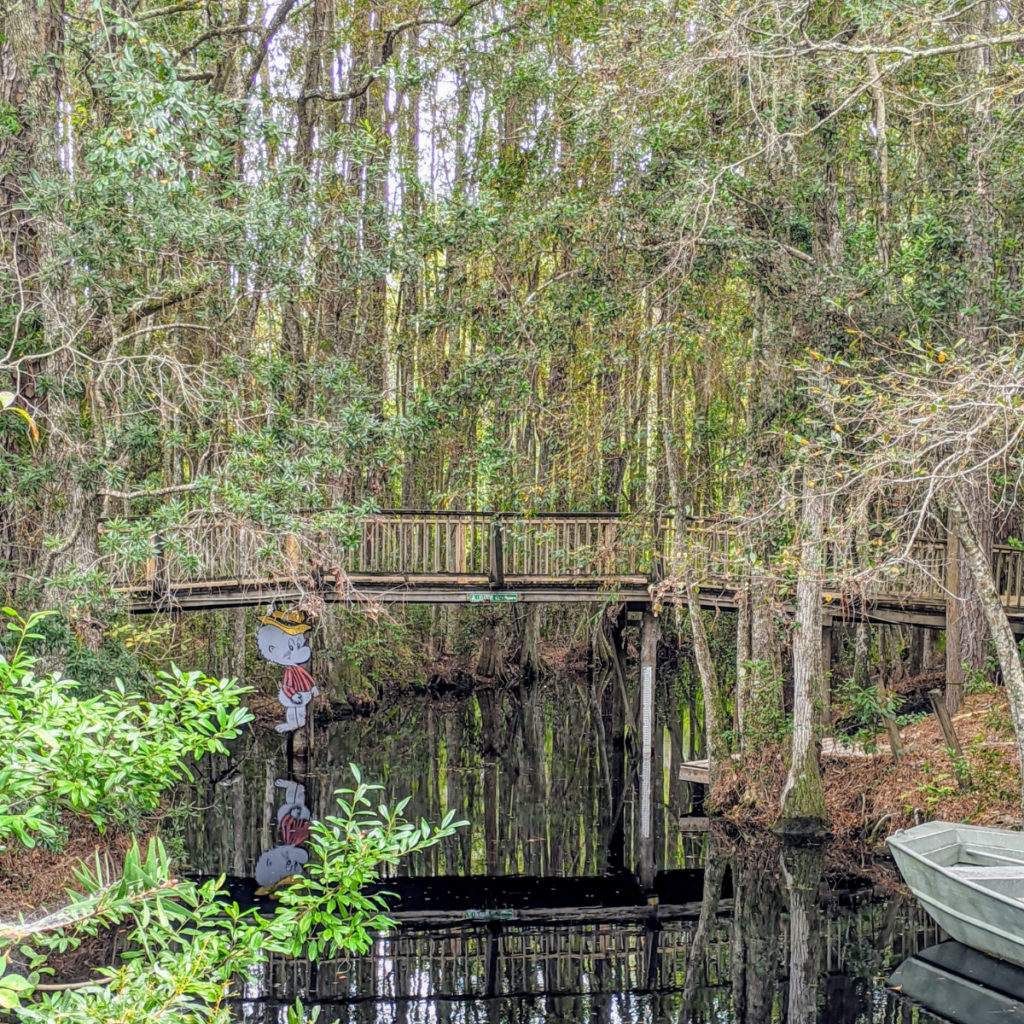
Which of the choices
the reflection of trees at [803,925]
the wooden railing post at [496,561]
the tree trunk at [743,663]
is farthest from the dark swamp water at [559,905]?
the wooden railing post at [496,561]

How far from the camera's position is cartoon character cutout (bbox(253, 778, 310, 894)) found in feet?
39.5

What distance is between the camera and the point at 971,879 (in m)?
9.09

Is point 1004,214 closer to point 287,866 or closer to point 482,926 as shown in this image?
point 482,926

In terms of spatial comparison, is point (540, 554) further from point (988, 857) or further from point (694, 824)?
point (988, 857)

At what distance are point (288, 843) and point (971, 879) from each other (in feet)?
25.5

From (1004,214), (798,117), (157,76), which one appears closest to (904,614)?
(1004,214)

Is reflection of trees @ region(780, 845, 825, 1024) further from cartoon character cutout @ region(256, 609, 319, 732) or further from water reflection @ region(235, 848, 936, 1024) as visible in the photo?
cartoon character cutout @ region(256, 609, 319, 732)

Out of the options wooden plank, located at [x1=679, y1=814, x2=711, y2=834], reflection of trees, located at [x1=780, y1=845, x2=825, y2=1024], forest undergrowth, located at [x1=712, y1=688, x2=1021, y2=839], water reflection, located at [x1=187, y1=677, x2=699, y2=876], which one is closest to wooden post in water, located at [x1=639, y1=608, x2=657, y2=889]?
water reflection, located at [x1=187, y1=677, x2=699, y2=876]

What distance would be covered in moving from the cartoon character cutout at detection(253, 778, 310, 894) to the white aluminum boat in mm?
5683

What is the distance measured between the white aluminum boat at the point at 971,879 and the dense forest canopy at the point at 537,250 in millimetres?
3129

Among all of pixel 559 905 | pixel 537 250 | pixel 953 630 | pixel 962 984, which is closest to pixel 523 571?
pixel 537 250

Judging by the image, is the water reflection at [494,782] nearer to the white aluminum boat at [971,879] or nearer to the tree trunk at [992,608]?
the white aluminum boat at [971,879]

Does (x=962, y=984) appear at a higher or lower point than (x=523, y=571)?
lower

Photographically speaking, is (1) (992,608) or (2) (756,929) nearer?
(1) (992,608)
